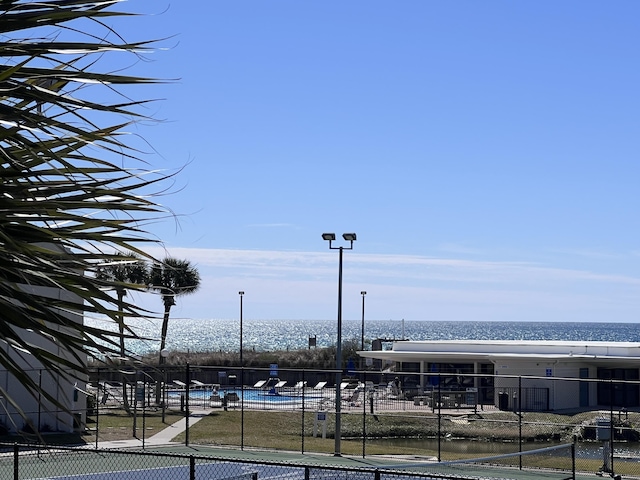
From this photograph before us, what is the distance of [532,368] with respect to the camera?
154 ft

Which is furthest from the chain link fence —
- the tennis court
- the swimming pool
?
the tennis court

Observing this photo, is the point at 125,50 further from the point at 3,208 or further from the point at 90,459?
the point at 90,459

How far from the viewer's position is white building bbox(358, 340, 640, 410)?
1695 inches

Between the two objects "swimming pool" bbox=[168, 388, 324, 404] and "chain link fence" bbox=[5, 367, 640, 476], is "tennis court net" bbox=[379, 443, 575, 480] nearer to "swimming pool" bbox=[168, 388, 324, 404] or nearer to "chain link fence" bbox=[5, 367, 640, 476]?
"chain link fence" bbox=[5, 367, 640, 476]

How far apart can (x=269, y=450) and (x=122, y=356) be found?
23.8 metres

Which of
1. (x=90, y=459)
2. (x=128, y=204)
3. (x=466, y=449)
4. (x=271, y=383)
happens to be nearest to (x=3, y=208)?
(x=128, y=204)

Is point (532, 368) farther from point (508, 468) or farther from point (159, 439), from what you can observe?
point (159, 439)

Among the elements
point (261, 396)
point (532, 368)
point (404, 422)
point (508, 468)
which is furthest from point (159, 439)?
point (532, 368)

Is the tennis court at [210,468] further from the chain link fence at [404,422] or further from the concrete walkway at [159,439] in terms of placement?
the concrete walkway at [159,439]

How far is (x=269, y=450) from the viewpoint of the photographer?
29.5m

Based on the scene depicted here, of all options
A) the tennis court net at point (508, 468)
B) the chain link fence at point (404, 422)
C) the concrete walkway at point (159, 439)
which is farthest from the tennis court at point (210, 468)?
the concrete walkway at point (159, 439)

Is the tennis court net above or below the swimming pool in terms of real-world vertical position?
below

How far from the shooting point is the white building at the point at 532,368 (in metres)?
43.1

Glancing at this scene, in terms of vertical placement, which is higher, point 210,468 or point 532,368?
point 532,368
